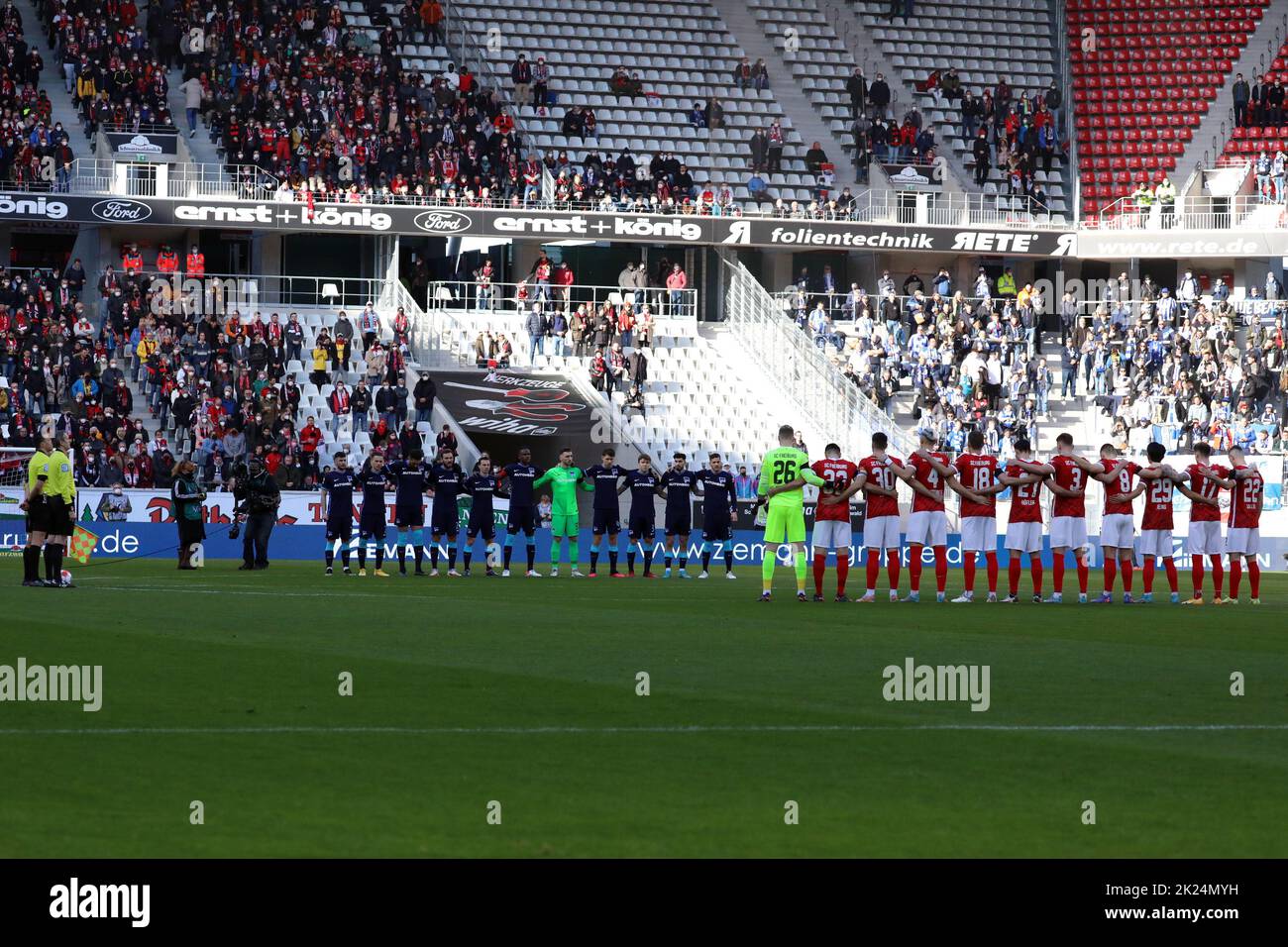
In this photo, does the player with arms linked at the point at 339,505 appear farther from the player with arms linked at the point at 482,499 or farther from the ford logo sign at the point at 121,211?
the ford logo sign at the point at 121,211

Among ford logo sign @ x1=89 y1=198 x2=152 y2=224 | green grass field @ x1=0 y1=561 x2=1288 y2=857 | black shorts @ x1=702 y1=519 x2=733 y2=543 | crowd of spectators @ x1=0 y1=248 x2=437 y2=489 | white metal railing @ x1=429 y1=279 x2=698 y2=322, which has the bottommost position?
green grass field @ x1=0 y1=561 x2=1288 y2=857

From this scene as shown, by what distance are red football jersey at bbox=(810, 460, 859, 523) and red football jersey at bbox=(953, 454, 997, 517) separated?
1432mm

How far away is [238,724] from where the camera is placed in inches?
436

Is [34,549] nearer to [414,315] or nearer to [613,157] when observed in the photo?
[414,315]

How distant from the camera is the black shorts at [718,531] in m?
31.4

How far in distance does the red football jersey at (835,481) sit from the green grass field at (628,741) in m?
4.05

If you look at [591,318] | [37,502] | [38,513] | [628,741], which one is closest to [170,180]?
[591,318]

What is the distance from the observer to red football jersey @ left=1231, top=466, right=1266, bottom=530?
2475 cm

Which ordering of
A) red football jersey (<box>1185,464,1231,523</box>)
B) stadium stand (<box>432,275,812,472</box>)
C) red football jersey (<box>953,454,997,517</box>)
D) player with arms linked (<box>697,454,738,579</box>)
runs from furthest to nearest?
stadium stand (<box>432,275,812,472</box>) < player with arms linked (<box>697,454,738,579</box>) < red football jersey (<box>1185,464,1231,523</box>) < red football jersey (<box>953,454,997,517</box>)

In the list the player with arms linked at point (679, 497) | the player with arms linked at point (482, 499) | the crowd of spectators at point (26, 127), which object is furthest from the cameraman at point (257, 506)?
the crowd of spectators at point (26, 127)

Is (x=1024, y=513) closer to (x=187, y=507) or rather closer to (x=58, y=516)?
(x=58, y=516)

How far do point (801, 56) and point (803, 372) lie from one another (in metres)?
14.2

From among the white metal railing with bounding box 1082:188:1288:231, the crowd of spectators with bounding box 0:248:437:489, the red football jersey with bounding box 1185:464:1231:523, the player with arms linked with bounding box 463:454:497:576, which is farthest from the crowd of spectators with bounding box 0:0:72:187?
the red football jersey with bounding box 1185:464:1231:523

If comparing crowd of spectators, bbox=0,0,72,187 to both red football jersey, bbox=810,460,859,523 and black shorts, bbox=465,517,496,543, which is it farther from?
red football jersey, bbox=810,460,859,523
